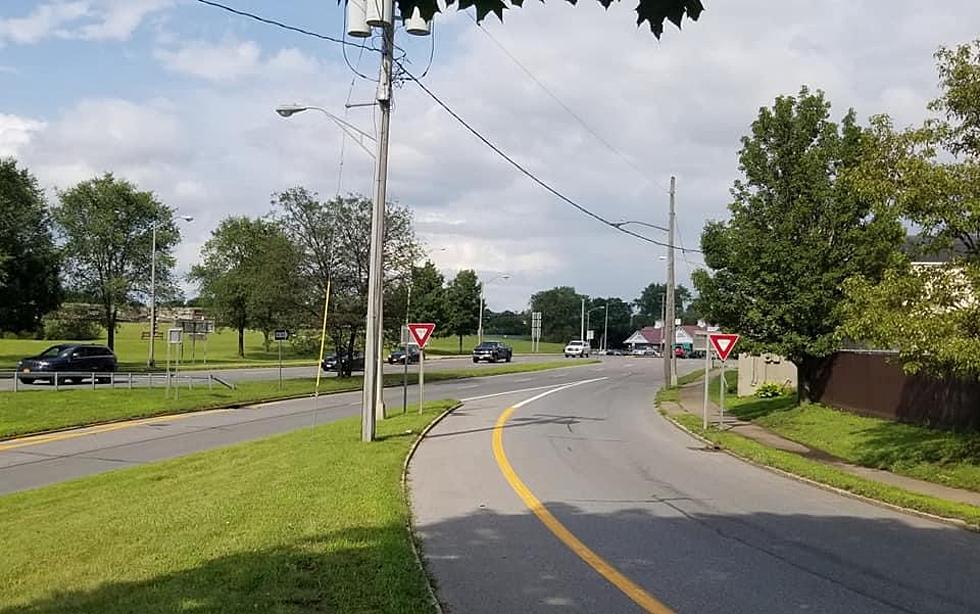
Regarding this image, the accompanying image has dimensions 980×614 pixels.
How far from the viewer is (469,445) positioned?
18375mm

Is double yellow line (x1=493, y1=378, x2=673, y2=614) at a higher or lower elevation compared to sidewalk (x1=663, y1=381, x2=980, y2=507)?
higher

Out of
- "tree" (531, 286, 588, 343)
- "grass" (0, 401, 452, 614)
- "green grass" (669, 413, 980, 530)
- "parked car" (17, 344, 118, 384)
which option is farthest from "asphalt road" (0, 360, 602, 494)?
"tree" (531, 286, 588, 343)

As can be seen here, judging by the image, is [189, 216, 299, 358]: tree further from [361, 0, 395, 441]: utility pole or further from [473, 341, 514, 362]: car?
[361, 0, 395, 441]: utility pole

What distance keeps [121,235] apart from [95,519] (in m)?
54.2

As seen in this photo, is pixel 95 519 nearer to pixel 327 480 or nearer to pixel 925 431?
pixel 327 480

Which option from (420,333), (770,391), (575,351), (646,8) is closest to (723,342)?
(420,333)

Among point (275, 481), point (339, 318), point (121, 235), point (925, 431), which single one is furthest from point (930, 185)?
point (121, 235)

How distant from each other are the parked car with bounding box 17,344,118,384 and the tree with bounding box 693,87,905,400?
25.0m

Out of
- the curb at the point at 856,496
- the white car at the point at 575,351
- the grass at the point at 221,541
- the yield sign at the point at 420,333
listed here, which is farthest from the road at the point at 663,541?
the white car at the point at 575,351

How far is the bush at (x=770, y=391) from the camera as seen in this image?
33.4 metres

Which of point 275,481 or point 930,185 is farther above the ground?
point 930,185

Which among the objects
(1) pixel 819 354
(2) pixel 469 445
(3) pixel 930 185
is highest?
(3) pixel 930 185

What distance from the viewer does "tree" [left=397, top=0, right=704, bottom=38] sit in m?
4.49

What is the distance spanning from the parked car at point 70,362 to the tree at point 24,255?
10.7 m
